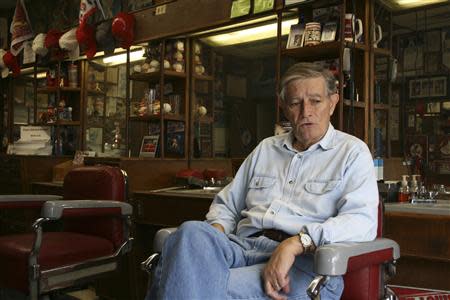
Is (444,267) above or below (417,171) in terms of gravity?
below

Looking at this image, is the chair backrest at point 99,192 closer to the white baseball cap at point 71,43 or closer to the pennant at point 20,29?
the white baseball cap at point 71,43

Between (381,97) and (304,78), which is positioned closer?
(304,78)

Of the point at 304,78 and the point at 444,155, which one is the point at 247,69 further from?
the point at 304,78

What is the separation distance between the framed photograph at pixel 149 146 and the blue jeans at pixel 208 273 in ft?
7.95

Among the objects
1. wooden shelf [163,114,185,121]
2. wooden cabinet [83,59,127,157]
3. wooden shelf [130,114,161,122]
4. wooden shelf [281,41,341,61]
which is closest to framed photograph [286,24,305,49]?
wooden shelf [281,41,341,61]

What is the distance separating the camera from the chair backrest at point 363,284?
1771mm

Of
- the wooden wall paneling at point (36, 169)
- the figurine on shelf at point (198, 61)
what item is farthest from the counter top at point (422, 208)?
the wooden wall paneling at point (36, 169)

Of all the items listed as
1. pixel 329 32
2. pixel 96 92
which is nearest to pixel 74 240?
pixel 329 32

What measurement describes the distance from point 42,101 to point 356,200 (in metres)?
4.73

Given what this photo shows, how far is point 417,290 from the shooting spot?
7.74 ft

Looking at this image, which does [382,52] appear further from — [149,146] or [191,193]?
[149,146]

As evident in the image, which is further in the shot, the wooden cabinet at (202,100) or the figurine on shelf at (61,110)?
the figurine on shelf at (61,110)

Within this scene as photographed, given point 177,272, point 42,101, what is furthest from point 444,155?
point 42,101

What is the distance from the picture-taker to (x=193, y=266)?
1630 millimetres
